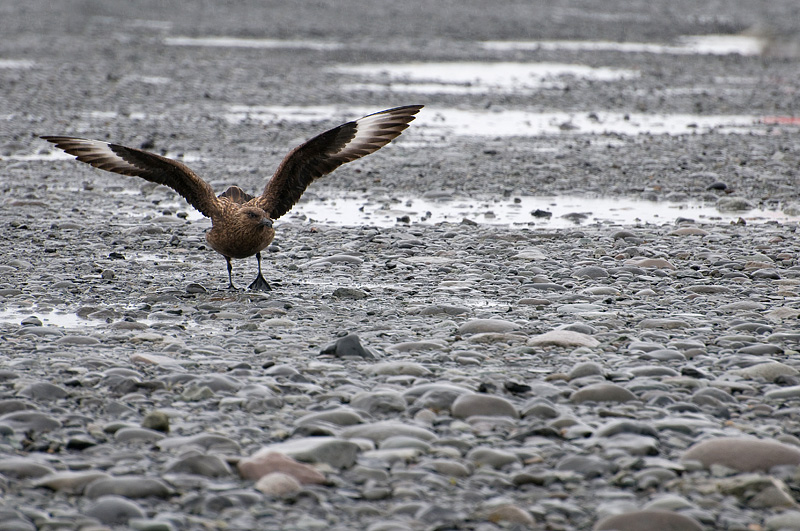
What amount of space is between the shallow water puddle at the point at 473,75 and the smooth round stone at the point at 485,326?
574 inches

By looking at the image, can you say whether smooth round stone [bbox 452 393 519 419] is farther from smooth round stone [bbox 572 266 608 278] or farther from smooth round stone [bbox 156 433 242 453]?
smooth round stone [bbox 572 266 608 278]

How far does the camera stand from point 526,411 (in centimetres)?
492

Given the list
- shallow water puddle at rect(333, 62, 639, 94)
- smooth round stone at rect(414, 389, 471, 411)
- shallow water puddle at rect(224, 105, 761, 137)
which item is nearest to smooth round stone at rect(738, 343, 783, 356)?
smooth round stone at rect(414, 389, 471, 411)

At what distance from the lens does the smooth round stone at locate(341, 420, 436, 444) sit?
461 cm

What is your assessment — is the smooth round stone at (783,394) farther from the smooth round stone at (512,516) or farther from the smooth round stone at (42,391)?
the smooth round stone at (42,391)

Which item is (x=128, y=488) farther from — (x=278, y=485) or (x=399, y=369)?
(x=399, y=369)

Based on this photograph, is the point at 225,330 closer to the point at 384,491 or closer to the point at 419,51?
the point at 384,491

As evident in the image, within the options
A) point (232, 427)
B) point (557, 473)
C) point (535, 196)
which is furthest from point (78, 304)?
point (535, 196)

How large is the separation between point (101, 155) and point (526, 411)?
492 centimetres

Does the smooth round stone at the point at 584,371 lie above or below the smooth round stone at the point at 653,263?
below

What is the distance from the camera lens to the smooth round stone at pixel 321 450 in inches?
170

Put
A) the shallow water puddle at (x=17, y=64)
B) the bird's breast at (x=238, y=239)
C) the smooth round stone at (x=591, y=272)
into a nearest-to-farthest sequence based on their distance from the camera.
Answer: the bird's breast at (x=238, y=239), the smooth round stone at (x=591, y=272), the shallow water puddle at (x=17, y=64)

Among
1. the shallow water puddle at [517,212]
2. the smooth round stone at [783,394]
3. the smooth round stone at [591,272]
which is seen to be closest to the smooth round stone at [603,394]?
the smooth round stone at [783,394]

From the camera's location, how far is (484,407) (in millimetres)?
4926
